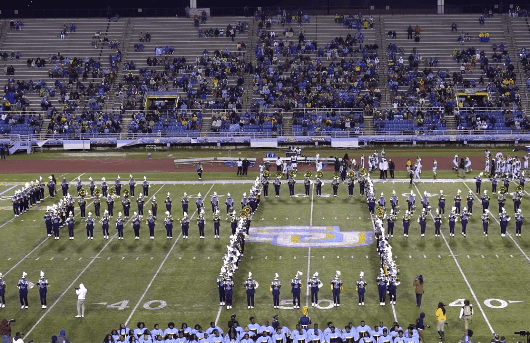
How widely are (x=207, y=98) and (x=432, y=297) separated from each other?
33.9 meters

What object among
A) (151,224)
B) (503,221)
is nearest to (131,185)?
(151,224)

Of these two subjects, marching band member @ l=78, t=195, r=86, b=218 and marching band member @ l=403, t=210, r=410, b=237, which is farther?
marching band member @ l=78, t=195, r=86, b=218

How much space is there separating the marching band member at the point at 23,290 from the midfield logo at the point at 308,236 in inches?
339

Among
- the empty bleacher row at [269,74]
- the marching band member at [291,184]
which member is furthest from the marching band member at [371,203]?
the empty bleacher row at [269,74]

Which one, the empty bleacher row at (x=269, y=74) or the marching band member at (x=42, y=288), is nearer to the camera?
the marching band member at (x=42, y=288)

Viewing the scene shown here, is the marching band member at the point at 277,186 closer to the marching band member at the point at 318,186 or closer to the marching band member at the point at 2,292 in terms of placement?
the marching band member at the point at 318,186

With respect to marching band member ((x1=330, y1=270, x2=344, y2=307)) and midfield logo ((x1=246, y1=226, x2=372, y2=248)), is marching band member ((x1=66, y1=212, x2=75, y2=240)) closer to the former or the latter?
midfield logo ((x1=246, y1=226, x2=372, y2=248))

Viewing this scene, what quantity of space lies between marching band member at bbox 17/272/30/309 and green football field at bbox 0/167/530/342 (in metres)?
0.23

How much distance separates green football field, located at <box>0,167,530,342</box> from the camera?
20828mm

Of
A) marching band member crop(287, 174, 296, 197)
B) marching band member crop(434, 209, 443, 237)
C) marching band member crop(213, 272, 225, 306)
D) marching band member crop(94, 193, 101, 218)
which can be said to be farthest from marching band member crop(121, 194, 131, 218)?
marching band member crop(434, 209, 443, 237)

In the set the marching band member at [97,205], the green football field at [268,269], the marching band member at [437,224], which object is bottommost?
the green football field at [268,269]

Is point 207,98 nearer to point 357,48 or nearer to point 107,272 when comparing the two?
point 357,48

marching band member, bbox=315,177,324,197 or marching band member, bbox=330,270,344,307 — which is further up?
marching band member, bbox=315,177,324,197

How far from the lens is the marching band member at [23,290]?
2150 cm
